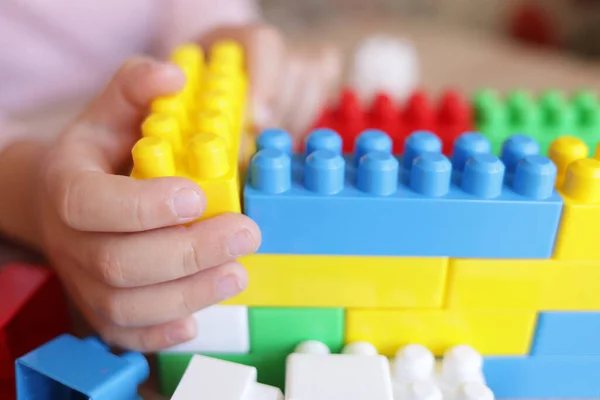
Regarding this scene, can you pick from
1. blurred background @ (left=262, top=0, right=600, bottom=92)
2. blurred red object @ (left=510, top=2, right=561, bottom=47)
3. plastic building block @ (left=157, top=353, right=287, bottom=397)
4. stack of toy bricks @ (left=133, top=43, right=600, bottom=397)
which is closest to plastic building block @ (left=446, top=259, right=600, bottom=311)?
stack of toy bricks @ (left=133, top=43, right=600, bottom=397)

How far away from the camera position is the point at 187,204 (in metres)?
0.33

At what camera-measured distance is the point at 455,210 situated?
14.0 inches

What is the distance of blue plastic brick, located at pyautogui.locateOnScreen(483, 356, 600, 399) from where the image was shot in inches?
16.1

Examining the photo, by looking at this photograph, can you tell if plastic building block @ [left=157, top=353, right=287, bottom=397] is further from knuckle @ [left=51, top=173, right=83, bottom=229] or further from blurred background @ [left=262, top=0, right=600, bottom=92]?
blurred background @ [left=262, top=0, right=600, bottom=92]

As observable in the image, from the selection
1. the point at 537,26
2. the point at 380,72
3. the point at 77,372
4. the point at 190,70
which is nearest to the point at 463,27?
the point at 537,26

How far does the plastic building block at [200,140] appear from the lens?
1.13 feet

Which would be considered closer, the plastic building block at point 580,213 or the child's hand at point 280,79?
the plastic building block at point 580,213

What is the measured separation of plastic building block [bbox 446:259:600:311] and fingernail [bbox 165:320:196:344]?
167mm

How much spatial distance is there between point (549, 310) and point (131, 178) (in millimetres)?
278

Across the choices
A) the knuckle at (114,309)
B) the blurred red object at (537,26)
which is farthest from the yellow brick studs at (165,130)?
the blurred red object at (537,26)

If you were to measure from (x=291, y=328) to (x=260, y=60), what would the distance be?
34 cm

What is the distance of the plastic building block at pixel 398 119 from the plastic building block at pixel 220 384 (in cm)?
29

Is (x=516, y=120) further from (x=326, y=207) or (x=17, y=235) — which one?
(x=17, y=235)

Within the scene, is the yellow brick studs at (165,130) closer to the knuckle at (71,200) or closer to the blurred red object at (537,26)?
the knuckle at (71,200)
